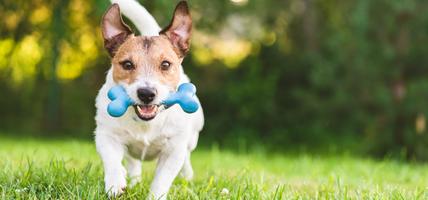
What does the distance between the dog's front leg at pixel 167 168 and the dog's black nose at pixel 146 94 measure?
53cm

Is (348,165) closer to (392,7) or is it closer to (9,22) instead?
(392,7)

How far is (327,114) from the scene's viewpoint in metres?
12.7

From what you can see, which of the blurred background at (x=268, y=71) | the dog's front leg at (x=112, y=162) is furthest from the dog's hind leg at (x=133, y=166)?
the blurred background at (x=268, y=71)

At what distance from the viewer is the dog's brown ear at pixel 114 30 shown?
14.6 feet

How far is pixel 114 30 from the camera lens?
14.8ft

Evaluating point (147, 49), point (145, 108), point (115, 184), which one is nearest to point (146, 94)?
point (145, 108)

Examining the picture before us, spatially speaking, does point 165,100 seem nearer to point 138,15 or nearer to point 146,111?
point 146,111

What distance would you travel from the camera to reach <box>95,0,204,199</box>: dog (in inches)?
162

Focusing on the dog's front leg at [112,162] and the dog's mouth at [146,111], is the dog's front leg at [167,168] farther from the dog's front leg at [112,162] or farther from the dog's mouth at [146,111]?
the dog's mouth at [146,111]

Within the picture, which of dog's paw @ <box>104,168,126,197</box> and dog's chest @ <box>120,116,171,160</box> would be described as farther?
dog's chest @ <box>120,116,171,160</box>

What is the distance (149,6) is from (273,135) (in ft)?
12.6

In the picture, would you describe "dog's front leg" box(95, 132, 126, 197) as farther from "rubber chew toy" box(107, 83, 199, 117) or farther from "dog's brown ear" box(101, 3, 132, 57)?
"dog's brown ear" box(101, 3, 132, 57)

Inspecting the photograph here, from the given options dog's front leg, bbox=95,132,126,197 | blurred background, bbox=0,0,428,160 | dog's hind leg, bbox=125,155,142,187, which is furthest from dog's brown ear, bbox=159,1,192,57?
blurred background, bbox=0,0,428,160

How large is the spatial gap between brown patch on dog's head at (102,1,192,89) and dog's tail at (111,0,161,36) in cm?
51
